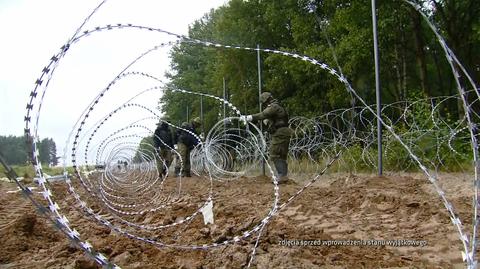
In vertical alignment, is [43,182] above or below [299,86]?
below

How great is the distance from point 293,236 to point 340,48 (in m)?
13.5

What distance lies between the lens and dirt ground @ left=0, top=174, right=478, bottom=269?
3592mm

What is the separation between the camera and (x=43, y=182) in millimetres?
2477

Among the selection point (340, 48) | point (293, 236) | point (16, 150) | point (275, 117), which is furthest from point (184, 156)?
point (293, 236)

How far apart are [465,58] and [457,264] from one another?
53.8 ft

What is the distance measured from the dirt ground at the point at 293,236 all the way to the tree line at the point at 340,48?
7.19 metres

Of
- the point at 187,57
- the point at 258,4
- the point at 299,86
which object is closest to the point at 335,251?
the point at 299,86

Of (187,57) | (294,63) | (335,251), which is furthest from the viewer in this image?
(187,57)

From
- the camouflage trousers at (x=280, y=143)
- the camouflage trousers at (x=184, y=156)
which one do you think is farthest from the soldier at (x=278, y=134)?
the camouflage trousers at (x=184, y=156)

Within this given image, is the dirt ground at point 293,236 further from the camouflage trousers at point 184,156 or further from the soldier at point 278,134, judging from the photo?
the camouflage trousers at point 184,156

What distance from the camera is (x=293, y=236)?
425 centimetres

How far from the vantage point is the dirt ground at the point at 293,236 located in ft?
11.8

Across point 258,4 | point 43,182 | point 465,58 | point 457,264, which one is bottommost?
point 457,264

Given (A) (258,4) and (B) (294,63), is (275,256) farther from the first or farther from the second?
(A) (258,4)
